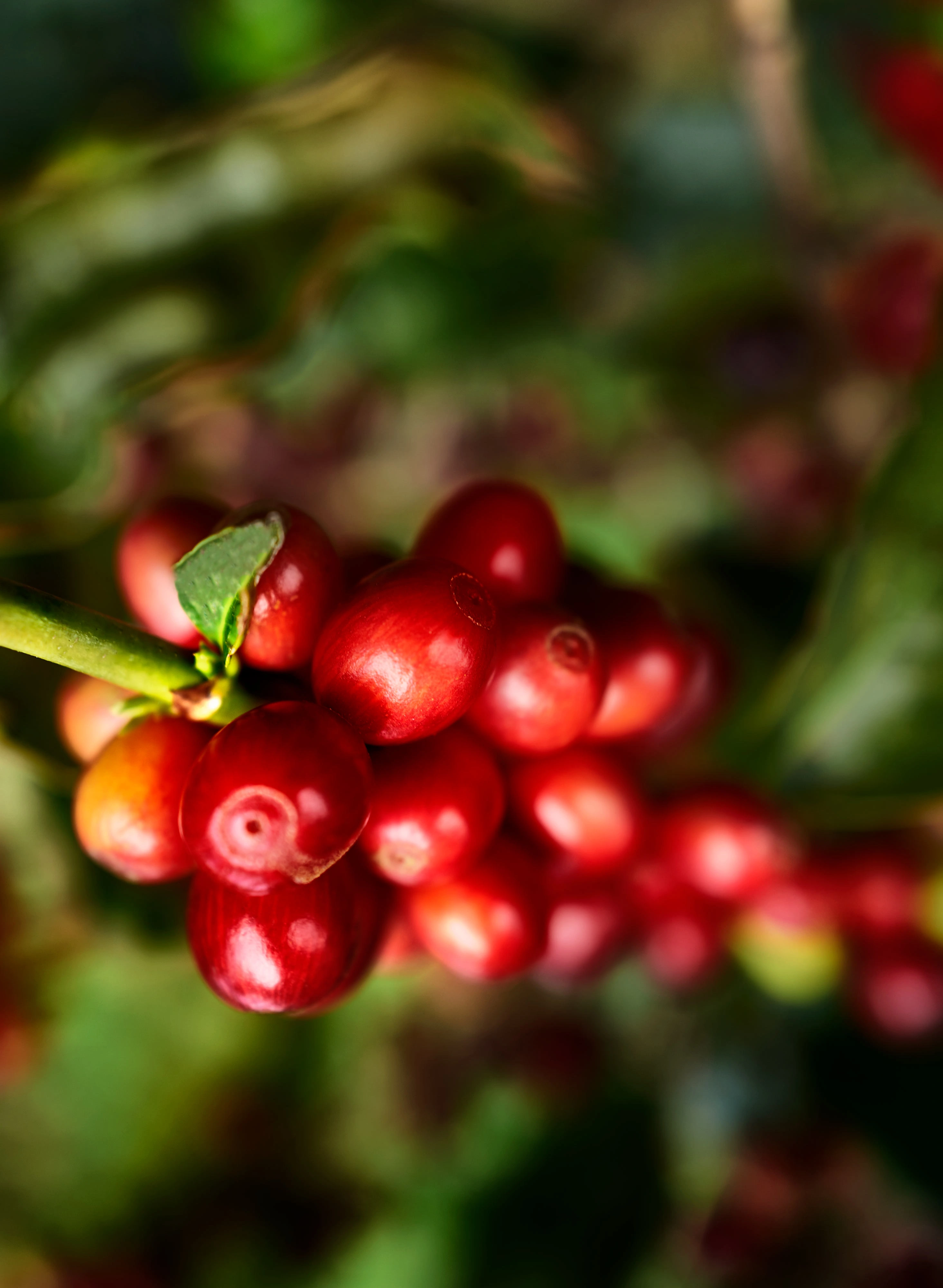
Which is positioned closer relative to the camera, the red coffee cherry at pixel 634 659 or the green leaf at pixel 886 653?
the red coffee cherry at pixel 634 659

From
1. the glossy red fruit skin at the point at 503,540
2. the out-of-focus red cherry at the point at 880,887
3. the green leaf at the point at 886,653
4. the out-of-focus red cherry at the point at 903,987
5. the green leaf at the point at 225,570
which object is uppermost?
the green leaf at the point at 225,570

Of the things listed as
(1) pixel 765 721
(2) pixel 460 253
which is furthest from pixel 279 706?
(2) pixel 460 253

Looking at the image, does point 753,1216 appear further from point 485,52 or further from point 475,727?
point 485,52

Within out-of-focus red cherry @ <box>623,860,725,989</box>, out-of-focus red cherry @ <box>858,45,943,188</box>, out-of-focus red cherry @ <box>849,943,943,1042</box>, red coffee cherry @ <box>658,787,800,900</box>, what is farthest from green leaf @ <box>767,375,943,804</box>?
out-of-focus red cherry @ <box>858,45,943,188</box>

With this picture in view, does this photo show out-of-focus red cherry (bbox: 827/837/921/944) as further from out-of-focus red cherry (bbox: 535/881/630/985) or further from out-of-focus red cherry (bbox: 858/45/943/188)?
out-of-focus red cherry (bbox: 858/45/943/188)

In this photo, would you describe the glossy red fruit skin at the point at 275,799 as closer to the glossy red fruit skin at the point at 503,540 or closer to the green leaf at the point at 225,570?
the green leaf at the point at 225,570

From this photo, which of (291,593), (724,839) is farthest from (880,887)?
(291,593)

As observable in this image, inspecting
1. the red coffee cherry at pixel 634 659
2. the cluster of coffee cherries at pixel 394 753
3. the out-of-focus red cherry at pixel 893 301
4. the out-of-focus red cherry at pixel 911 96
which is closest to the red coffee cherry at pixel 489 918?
the cluster of coffee cherries at pixel 394 753
